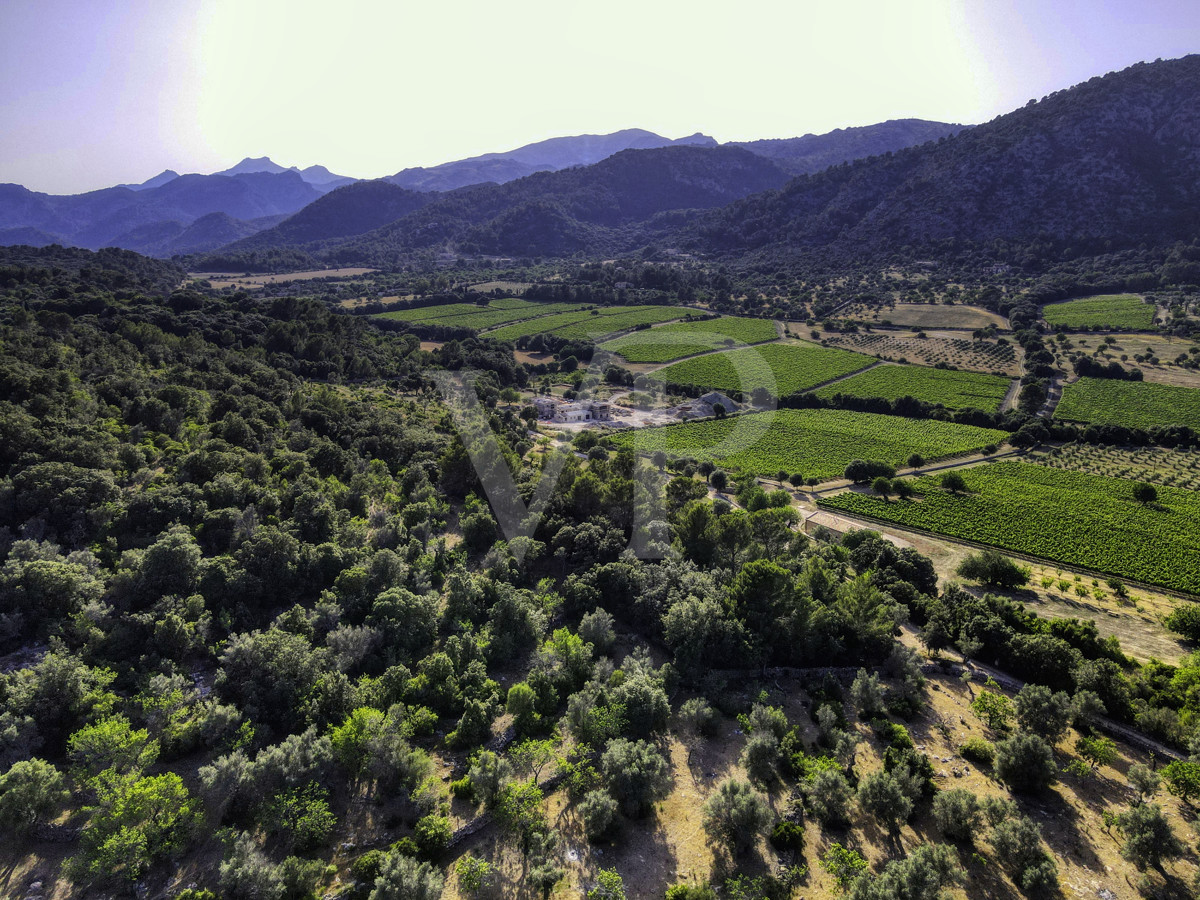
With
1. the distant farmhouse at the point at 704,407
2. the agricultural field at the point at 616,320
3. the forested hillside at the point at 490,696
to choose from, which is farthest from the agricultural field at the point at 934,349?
the forested hillside at the point at 490,696

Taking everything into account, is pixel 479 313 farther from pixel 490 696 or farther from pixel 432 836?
pixel 432 836

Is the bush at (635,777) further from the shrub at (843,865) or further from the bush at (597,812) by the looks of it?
the shrub at (843,865)

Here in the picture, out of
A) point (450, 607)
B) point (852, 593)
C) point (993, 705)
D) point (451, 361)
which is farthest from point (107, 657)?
point (451, 361)

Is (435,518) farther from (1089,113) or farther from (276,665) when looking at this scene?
(1089,113)

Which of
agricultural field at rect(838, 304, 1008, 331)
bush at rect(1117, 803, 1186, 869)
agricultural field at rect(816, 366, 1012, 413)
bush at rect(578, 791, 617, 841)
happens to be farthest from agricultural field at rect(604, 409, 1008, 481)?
agricultural field at rect(838, 304, 1008, 331)

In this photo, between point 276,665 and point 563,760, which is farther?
point 276,665

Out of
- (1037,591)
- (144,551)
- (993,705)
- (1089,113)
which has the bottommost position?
(1037,591)

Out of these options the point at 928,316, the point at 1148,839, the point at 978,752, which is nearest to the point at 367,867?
the point at 978,752
